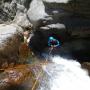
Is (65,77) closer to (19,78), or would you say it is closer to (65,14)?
(19,78)

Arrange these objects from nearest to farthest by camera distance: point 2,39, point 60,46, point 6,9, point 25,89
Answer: point 25,89 < point 2,39 < point 60,46 < point 6,9

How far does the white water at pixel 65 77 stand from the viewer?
686 cm

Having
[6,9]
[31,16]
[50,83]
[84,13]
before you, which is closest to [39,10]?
[31,16]

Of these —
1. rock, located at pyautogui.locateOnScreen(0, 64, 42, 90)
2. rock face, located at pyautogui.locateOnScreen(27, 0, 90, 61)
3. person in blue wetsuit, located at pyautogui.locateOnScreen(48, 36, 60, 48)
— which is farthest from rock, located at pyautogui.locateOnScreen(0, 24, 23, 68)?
person in blue wetsuit, located at pyautogui.locateOnScreen(48, 36, 60, 48)

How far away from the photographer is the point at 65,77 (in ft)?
24.1

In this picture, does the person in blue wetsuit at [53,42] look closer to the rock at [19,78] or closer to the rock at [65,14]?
the rock at [65,14]

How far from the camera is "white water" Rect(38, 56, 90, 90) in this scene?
686cm

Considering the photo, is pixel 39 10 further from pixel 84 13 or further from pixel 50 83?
pixel 50 83

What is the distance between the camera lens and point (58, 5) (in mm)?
8227

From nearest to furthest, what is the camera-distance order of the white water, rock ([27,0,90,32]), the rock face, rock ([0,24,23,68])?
the white water < rock ([0,24,23,68]) < rock ([27,0,90,32]) < the rock face

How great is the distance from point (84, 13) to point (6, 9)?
20.8ft

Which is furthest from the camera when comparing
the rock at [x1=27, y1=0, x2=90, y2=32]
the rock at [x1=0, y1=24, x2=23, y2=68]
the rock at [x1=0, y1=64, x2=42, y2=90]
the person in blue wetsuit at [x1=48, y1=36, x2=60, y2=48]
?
the person in blue wetsuit at [x1=48, y1=36, x2=60, y2=48]

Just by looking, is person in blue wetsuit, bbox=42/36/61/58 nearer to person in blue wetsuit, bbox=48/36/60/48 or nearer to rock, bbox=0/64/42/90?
person in blue wetsuit, bbox=48/36/60/48

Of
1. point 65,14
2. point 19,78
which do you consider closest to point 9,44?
point 19,78
